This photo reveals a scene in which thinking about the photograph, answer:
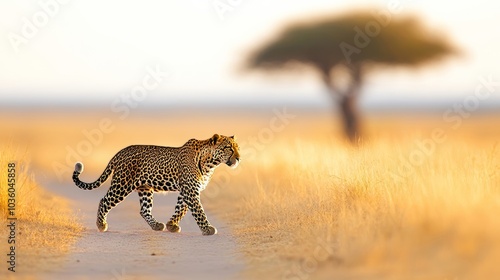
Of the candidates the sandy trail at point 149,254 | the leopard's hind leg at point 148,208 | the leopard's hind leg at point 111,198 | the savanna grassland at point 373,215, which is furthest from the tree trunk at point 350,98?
the leopard's hind leg at point 111,198

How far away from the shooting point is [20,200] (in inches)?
493

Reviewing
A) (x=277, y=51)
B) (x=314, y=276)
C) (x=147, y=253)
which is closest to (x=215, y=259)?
(x=147, y=253)

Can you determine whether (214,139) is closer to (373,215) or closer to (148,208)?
(148,208)

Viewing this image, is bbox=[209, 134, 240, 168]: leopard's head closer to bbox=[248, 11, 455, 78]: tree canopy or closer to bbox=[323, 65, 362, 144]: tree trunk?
bbox=[248, 11, 455, 78]: tree canopy

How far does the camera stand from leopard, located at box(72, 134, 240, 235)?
11.8 meters

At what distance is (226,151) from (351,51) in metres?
20.5

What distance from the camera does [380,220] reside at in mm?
9797

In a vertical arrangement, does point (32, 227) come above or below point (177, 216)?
below

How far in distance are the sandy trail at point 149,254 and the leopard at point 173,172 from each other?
0.30 meters

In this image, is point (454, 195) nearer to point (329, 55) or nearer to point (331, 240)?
point (331, 240)

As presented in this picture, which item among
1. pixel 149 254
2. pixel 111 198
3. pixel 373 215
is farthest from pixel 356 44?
pixel 149 254

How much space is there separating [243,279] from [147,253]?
1.83 meters

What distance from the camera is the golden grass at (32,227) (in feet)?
32.2

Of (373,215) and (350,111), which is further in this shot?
(350,111)
